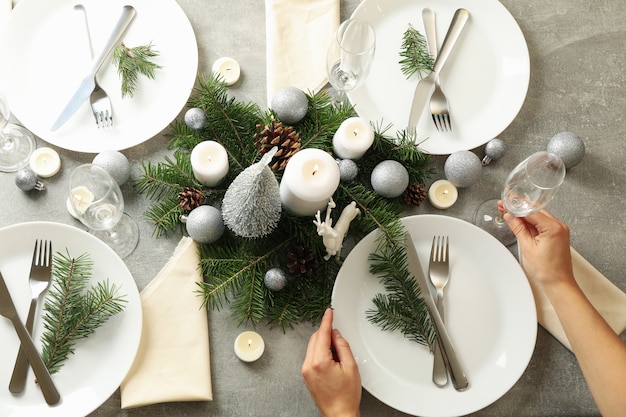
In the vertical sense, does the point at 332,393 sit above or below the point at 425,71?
below

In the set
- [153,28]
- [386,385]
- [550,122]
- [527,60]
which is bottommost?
[386,385]

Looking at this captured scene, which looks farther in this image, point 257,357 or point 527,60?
point 527,60

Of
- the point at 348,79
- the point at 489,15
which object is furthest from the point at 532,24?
the point at 348,79

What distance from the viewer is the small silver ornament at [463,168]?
976 millimetres

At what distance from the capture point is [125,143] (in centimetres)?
98

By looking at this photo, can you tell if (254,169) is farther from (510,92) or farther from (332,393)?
(510,92)

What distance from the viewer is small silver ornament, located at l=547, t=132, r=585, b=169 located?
3.32 ft

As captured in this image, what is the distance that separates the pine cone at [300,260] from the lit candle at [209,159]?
0.59 ft

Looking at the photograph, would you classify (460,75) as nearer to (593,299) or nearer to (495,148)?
(495,148)

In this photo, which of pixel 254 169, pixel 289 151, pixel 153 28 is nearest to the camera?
pixel 254 169

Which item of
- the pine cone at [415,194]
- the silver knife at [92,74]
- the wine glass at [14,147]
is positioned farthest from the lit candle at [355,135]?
the wine glass at [14,147]

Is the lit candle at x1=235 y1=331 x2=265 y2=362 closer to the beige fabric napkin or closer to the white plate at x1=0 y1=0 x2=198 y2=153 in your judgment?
the beige fabric napkin

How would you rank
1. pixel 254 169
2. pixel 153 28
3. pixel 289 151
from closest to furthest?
pixel 254 169, pixel 289 151, pixel 153 28

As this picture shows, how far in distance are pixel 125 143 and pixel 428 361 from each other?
65cm
